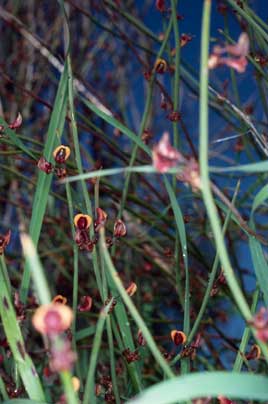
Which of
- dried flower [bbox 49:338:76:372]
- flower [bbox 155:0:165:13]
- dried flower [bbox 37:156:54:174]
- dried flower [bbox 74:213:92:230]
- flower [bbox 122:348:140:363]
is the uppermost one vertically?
flower [bbox 155:0:165:13]

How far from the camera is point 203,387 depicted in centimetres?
38

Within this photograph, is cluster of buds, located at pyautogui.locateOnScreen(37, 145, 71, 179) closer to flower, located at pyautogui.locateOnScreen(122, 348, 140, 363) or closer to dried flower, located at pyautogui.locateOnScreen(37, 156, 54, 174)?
dried flower, located at pyautogui.locateOnScreen(37, 156, 54, 174)

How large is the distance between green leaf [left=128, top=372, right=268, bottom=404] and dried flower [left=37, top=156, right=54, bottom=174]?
393 mm

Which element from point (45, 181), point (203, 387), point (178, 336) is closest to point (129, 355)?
point (178, 336)

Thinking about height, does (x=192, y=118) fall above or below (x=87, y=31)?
below

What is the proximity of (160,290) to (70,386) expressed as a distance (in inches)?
69.0

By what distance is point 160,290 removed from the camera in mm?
2127

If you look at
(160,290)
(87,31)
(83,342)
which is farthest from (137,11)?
(83,342)

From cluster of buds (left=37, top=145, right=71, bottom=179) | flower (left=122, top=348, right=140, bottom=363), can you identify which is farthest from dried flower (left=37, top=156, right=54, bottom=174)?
flower (left=122, top=348, right=140, bottom=363)

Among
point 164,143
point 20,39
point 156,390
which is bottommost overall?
point 156,390

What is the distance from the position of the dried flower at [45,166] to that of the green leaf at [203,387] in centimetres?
39

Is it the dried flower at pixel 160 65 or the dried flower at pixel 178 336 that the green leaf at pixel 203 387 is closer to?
the dried flower at pixel 178 336

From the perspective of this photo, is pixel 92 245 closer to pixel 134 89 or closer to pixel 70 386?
pixel 70 386

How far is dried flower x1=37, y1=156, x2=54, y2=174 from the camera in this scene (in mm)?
746
